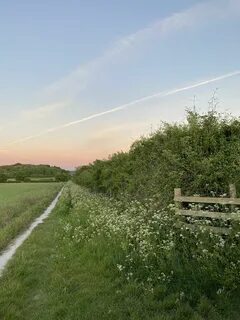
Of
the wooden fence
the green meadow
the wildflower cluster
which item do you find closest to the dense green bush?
the green meadow

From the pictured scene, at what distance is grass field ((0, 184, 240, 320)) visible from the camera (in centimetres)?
786

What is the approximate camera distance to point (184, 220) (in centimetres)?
1060

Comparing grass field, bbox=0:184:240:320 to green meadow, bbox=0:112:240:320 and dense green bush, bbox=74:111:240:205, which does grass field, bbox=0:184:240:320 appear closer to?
green meadow, bbox=0:112:240:320

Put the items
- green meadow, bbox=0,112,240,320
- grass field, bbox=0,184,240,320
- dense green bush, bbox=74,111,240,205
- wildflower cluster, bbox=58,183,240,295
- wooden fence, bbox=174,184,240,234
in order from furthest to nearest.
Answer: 1. dense green bush, bbox=74,111,240,205
2. wooden fence, bbox=174,184,240,234
3. wildflower cluster, bbox=58,183,240,295
4. green meadow, bbox=0,112,240,320
5. grass field, bbox=0,184,240,320

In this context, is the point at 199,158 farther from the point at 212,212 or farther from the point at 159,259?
the point at 159,259

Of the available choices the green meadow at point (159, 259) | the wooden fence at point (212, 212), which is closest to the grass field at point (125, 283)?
the green meadow at point (159, 259)

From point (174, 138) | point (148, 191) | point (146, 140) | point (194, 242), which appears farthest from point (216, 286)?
point (146, 140)

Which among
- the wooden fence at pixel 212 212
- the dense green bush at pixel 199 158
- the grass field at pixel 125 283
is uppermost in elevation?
the dense green bush at pixel 199 158

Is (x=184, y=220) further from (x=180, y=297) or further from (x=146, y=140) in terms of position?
(x=146, y=140)

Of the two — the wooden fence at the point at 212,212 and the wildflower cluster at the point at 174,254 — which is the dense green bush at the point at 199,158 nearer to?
the wooden fence at the point at 212,212

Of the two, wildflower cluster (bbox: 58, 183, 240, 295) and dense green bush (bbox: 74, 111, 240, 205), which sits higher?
dense green bush (bbox: 74, 111, 240, 205)

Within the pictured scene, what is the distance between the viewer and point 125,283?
9.34 metres

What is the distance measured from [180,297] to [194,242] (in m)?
1.45

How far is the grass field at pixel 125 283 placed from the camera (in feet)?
25.8
